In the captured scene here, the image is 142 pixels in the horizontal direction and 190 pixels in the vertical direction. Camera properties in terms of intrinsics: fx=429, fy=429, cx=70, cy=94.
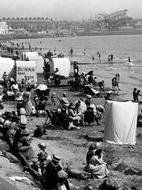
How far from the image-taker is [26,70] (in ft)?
77.6

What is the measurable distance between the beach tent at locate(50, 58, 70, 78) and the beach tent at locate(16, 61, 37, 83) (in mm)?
3792

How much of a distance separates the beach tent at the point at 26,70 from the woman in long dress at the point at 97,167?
14.6 m

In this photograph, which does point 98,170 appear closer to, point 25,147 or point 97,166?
point 97,166

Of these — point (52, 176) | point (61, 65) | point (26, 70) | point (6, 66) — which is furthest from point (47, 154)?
point (61, 65)

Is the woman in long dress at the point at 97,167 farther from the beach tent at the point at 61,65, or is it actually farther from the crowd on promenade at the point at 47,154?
the beach tent at the point at 61,65

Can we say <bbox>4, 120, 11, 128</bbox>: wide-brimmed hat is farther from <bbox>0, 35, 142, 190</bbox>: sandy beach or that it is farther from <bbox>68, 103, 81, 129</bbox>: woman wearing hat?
<bbox>68, 103, 81, 129</bbox>: woman wearing hat

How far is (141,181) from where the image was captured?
944cm

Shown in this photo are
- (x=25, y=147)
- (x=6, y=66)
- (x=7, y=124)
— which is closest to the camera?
(x=25, y=147)

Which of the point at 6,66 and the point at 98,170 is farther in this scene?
the point at 6,66

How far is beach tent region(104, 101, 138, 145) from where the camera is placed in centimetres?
1220

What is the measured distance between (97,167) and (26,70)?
49.1 ft

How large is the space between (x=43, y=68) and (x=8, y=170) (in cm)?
2035

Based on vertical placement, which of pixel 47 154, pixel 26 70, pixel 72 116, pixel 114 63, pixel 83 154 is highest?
pixel 47 154

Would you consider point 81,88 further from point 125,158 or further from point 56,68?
point 125,158
